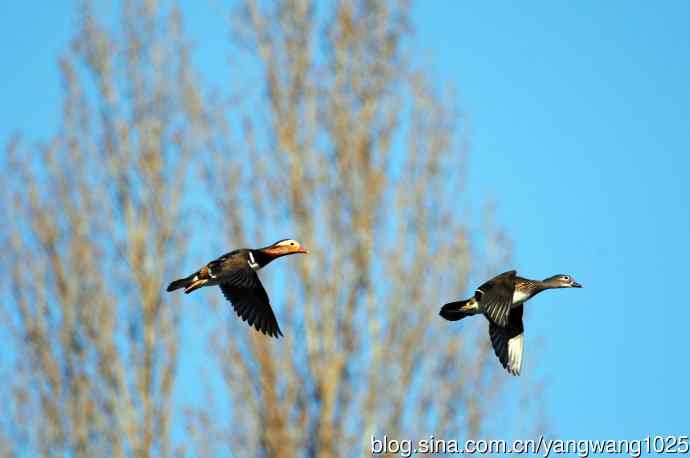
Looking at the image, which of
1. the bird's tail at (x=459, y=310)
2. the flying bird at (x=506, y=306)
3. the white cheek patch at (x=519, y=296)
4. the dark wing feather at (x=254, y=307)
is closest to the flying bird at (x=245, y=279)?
the dark wing feather at (x=254, y=307)

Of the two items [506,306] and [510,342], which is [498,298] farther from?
[510,342]

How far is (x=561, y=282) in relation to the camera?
1025cm

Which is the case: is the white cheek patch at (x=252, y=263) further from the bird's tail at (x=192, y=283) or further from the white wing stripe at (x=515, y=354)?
the white wing stripe at (x=515, y=354)

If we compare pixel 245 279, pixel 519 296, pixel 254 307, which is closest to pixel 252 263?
pixel 245 279

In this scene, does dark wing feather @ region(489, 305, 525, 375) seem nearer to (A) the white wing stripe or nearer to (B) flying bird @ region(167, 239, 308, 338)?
(A) the white wing stripe

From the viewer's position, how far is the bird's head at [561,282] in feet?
33.3

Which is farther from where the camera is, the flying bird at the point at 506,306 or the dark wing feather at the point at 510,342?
the dark wing feather at the point at 510,342

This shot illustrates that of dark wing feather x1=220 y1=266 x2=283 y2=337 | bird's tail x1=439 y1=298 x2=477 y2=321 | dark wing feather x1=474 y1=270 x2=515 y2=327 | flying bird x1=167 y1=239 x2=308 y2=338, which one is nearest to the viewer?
dark wing feather x1=474 y1=270 x2=515 y2=327

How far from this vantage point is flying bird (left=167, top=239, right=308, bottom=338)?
9.75m

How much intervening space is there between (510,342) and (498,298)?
0.85 m

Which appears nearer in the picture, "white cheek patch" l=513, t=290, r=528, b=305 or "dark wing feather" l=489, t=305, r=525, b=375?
"white cheek patch" l=513, t=290, r=528, b=305

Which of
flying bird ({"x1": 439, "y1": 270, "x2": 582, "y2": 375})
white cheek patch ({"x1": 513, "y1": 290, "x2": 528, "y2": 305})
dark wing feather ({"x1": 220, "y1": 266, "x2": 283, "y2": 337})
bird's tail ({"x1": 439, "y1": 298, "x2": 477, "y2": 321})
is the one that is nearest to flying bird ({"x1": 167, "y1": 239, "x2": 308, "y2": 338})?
dark wing feather ({"x1": 220, "y1": 266, "x2": 283, "y2": 337})

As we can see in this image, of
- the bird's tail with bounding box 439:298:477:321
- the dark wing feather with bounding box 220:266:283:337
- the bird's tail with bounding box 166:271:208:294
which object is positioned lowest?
the bird's tail with bounding box 439:298:477:321

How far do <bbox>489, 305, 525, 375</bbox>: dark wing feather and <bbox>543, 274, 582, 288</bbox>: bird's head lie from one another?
0.33 m
